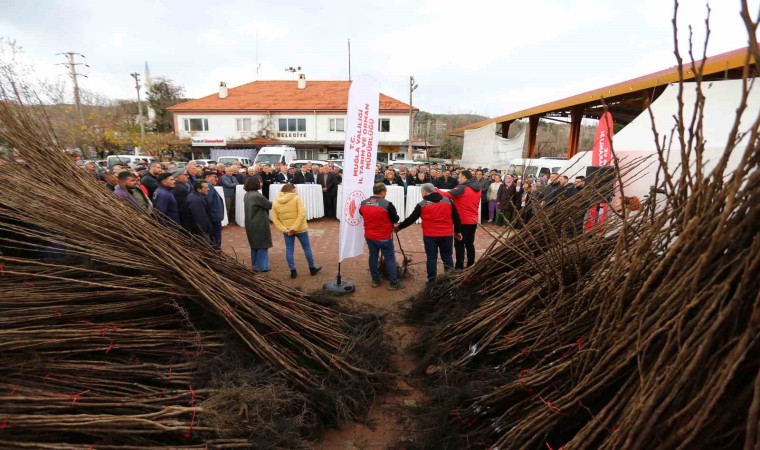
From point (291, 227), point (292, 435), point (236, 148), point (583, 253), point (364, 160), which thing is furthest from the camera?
point (236, 148)

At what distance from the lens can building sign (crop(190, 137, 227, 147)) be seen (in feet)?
104

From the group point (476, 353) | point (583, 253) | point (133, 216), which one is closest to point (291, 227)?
point (133, 216)

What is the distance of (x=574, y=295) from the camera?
2.54 meters

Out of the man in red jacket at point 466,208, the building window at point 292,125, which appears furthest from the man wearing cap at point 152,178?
the building window at point 292,125

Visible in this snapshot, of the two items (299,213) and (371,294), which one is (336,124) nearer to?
(299,213)

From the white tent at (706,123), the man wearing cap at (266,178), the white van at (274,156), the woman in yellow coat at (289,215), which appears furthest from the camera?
the white van at (274,156)

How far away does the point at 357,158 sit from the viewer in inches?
205

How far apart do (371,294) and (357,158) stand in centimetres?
195

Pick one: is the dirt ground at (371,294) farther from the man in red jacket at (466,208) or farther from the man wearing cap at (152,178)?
the man wearing cap at (152,178)

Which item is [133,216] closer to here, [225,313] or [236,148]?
[225,313]

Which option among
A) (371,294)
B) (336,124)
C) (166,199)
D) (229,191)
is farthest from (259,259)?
(336,124)

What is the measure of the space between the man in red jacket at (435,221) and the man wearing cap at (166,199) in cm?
330

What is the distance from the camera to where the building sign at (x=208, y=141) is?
104 ft

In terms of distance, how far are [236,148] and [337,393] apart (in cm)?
3282
